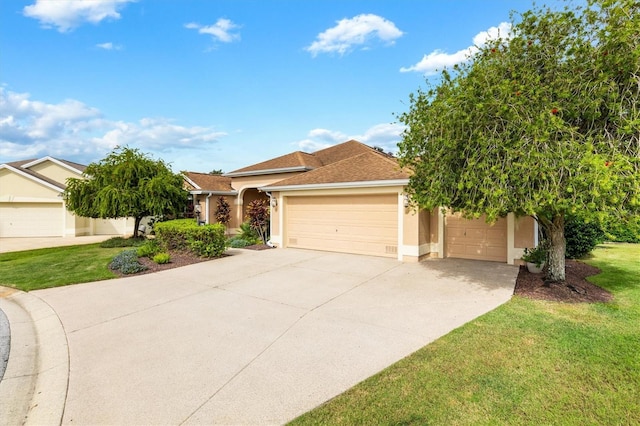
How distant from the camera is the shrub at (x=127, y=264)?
8727 millimetres

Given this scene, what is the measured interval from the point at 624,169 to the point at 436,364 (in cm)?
427

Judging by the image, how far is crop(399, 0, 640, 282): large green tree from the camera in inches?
192

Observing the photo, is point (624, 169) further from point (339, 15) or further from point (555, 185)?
point (339, 15)

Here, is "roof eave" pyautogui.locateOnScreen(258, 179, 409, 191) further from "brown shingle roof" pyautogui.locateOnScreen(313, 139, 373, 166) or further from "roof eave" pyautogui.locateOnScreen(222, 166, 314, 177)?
"brown shingle roof" pyautogui.locateOnScreen(313, 139, 373, 166)

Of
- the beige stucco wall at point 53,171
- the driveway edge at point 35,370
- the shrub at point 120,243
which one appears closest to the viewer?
the driveway edge at point 35,370

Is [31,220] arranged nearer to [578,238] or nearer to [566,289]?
[566,289]

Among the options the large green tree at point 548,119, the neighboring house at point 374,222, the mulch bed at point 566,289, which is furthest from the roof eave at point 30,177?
the mulch bed at point 566,289

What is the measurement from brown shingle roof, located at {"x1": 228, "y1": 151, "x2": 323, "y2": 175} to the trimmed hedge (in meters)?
7.18

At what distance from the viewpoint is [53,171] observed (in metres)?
21.0

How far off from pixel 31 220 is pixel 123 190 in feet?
34.4

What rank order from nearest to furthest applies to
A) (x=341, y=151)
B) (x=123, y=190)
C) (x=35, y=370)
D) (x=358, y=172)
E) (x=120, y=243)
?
(x=35, y=370) → (x=358, y=172) → (x=123, y=190) → (x=120, y=243) → (x=341, y=151)

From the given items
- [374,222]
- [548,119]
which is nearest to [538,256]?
[548,119]

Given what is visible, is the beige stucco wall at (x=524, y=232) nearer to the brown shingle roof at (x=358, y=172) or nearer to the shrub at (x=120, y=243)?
the brown shingle roof at (x=358, y=172)

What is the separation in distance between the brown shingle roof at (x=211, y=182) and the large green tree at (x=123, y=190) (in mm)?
2929
